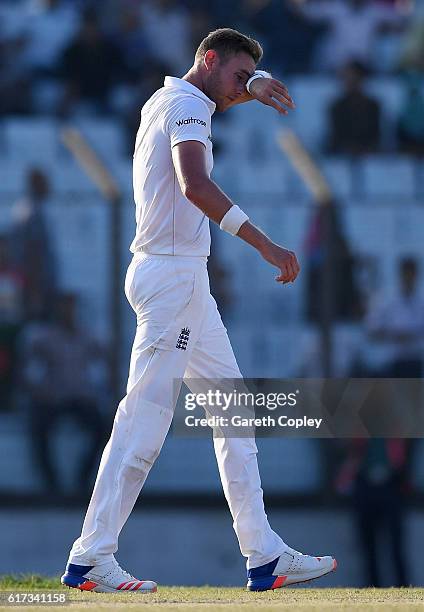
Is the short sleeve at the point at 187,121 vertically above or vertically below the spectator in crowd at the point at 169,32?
below

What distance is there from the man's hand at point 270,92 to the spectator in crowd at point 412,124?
6322 mm

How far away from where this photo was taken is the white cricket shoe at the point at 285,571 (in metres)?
4.07

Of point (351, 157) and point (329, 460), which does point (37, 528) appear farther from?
point (351, 157)

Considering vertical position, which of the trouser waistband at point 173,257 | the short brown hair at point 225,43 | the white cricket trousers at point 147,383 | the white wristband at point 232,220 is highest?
the short brown hair at point 225,43

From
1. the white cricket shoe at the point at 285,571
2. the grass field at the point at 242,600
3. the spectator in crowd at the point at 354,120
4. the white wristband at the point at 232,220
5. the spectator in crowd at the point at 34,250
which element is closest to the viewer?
the grass field at the point at 242,600

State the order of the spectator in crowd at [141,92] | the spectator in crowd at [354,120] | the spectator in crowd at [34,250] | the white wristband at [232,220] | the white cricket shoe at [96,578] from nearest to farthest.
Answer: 1. the white wristband at [232,220]
2. the white cricket shoe at [96,578]
3. the spectator in crowd at [34,250]
4. the spectator in crowd at [354,120]
5. the spectator in crowd at [141,92]

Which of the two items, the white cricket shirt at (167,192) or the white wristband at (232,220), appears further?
the white cricket shirt at (167,192)

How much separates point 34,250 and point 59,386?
803 mm

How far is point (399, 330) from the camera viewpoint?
8125mm

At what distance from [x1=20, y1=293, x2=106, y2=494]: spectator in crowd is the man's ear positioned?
12.6 feet

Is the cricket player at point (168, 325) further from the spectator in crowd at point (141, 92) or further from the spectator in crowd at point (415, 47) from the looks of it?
the spectator in crowd at point (415, 47)

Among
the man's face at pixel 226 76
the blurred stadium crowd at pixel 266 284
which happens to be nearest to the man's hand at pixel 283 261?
the man's face at pixel 226 76

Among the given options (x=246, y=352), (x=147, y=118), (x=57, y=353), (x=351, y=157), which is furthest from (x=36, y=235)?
(x=147, y=118)

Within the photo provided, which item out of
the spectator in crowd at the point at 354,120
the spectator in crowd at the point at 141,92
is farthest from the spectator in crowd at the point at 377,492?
the spectator in crowd at the point at 141,92
